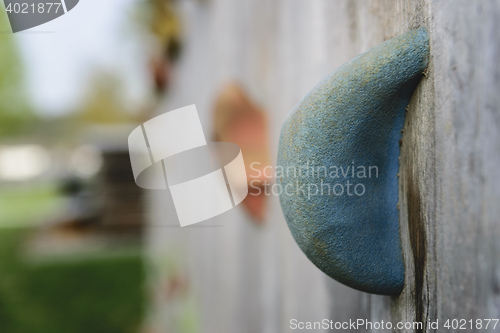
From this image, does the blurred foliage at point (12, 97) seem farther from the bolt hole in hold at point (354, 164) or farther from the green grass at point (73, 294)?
the bolt hole in hold at point (354, 164)

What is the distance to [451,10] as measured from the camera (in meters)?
0.24

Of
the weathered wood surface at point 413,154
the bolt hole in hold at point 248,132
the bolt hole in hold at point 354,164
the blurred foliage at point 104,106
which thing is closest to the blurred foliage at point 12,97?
the blurred foliage at point 104,106

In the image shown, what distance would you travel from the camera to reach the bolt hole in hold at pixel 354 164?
0.28 m

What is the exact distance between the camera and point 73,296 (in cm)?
388

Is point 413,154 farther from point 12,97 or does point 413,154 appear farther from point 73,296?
point 12,97

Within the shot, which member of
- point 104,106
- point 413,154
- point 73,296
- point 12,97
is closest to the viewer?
point 413,154

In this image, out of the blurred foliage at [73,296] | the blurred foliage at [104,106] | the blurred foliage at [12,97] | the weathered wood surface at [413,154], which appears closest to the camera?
the weathered wood surface at [413,154]

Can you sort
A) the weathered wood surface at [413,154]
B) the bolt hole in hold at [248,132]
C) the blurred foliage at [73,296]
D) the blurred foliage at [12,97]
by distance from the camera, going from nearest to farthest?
1. the weathered wood surface at [413,154]
2. the bolt hole in hold at [248,132]
3. the blurred foliage at [73,296]
4. the blurred foliage at [12,97]

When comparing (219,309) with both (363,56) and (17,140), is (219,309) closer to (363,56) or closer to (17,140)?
(363,56)

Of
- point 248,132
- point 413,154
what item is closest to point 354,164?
point 413,154

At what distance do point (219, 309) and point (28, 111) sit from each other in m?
10.2

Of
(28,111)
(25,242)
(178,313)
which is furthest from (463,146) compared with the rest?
(28,111)

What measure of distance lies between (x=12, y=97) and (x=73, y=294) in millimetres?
5552

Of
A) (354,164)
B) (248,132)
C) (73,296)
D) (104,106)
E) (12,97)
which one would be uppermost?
(354,164)
